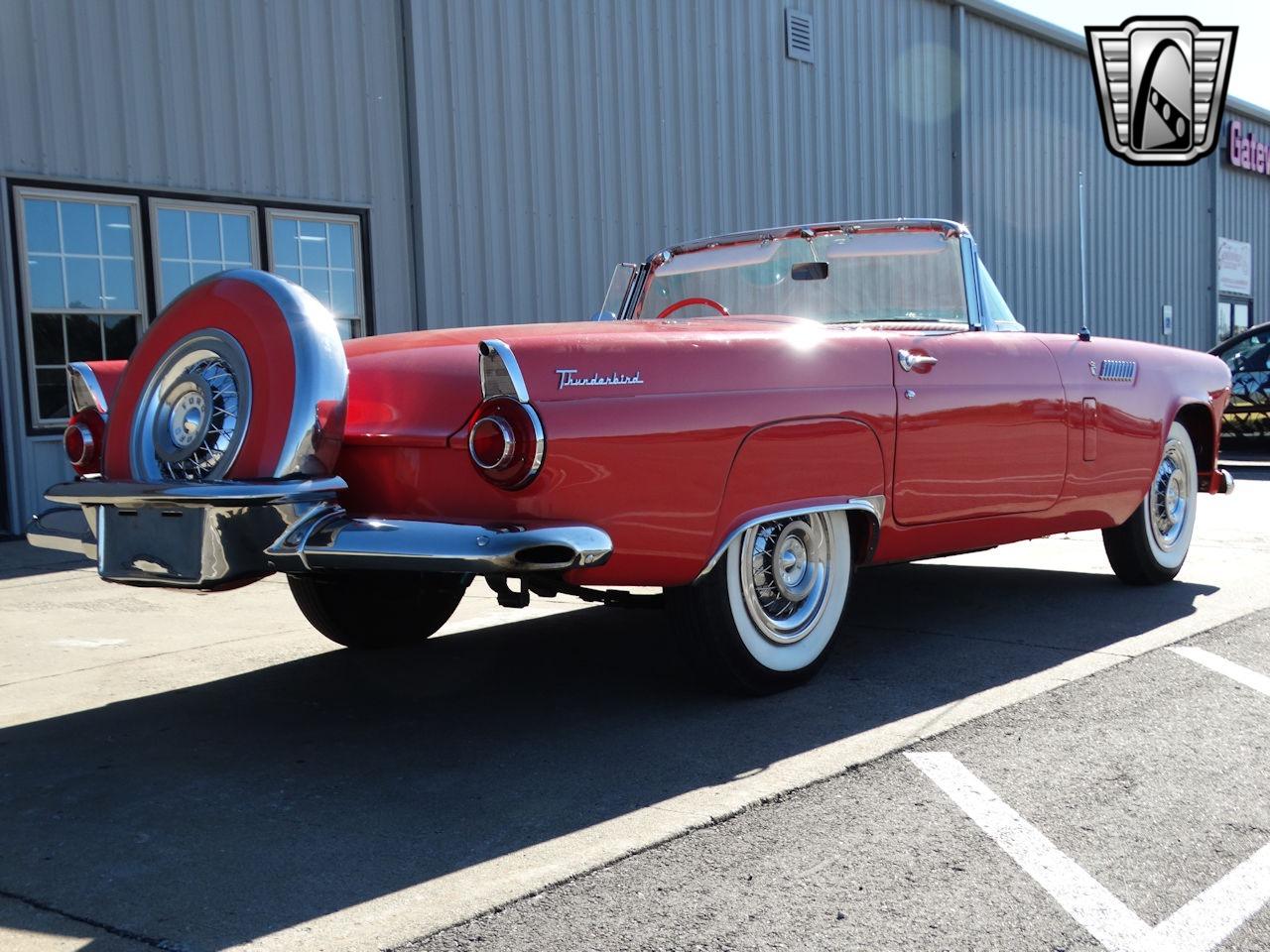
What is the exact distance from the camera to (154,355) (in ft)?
12.5

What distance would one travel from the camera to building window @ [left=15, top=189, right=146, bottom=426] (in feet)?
29.7

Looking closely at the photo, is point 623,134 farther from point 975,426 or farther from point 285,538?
point 285,538

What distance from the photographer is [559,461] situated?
336 centimetres

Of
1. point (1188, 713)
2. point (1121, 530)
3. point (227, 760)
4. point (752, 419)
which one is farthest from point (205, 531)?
point (1121, 530)

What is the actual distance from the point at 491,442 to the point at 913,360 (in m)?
1.69

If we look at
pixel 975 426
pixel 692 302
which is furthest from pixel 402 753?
pixel 692 302

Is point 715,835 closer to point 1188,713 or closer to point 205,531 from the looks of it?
point 205,531

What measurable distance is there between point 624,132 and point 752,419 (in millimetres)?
9632

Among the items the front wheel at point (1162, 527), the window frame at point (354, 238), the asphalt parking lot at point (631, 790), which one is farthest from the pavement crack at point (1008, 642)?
the window frame at point (354, 238)

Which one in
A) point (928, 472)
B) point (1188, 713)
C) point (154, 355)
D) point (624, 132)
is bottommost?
point (1188, 713)

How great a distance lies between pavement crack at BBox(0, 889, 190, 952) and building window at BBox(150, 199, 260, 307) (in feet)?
24.6

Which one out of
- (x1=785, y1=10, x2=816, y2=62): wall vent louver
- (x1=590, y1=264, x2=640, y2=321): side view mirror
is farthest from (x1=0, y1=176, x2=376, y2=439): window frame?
(x1=785, y1=10, x2=816, y2=62): wall vent louver

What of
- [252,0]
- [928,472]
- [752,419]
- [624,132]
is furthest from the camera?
[624,132]

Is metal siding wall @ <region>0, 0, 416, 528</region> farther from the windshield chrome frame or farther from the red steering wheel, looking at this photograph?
the red steering wheel
